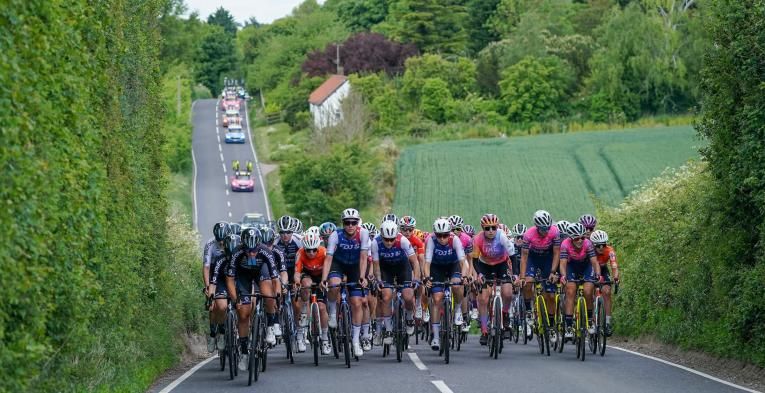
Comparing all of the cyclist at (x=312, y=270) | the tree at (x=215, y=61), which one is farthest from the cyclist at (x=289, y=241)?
the tree at (x=215, y=61)

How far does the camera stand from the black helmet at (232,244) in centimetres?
1723

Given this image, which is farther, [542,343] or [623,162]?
[623,162]

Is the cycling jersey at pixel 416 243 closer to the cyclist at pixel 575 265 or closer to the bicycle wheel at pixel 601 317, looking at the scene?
the cyclist at pixel 575 265

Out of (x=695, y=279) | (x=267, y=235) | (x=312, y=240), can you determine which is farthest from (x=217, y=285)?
(x=695, y=279)

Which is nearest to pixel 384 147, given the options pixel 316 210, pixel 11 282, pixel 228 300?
pixel 316 210

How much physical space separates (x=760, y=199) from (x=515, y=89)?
8581cm

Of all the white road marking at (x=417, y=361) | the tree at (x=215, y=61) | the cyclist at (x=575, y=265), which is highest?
the tree at (x=215, y=61)

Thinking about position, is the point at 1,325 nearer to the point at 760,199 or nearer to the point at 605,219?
the point at 760,199

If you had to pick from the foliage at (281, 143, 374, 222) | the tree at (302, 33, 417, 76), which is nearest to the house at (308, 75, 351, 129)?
the tree at (302, 33, 417, 76)

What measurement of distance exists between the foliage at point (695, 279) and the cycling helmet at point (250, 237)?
23.5 feet

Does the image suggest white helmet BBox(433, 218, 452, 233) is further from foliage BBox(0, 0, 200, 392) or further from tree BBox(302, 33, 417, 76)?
tree BBox(302, 33, 417, 76)

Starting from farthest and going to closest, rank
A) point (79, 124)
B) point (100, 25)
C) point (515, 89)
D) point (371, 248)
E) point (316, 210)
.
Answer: point (515, 89) → point (316, 210) → point (371, 248) → point (100, 25) → point (79, 124)

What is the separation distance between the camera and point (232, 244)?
17234 millimetres

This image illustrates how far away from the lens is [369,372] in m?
17.6
